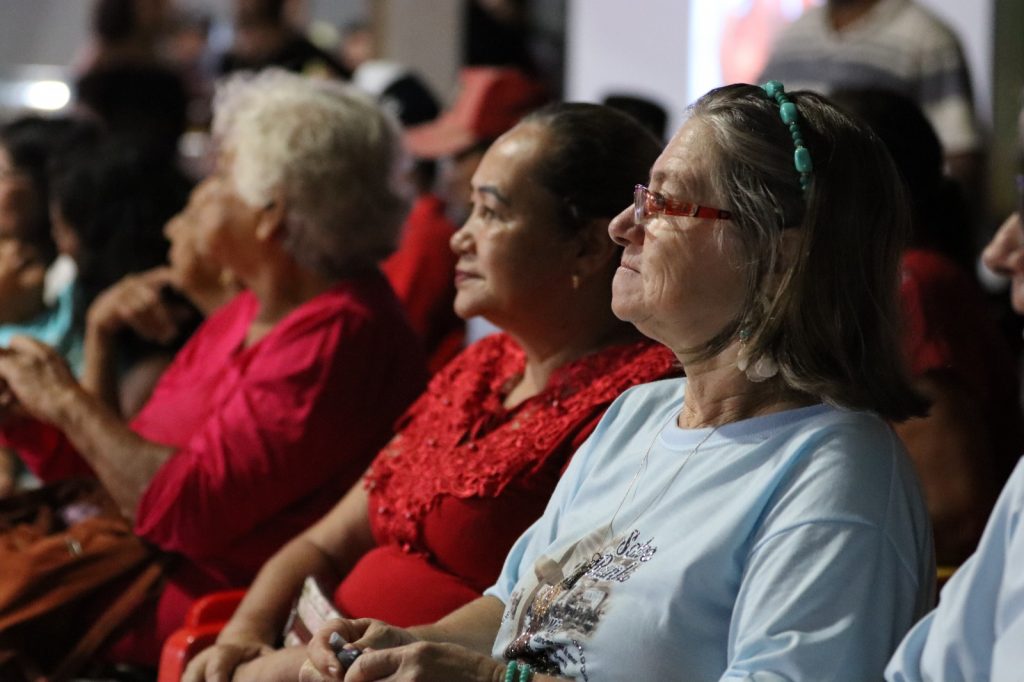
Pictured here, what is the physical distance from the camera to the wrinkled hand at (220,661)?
7.03 feet

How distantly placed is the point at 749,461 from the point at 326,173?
146cm

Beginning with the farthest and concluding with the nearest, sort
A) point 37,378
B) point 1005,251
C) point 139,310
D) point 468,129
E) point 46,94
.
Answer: point 46,94 → point 468,129 → point 139,310 → point 37,378 → point 1005,251

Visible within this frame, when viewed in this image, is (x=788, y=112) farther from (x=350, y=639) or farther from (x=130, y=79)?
(x=130, y=79)

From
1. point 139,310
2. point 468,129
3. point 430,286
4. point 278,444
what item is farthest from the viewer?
point 468,129

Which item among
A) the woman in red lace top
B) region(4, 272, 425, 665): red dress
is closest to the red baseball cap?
region(4, 272, 425, 665): red dress

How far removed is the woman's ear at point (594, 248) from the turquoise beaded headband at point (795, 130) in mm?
523

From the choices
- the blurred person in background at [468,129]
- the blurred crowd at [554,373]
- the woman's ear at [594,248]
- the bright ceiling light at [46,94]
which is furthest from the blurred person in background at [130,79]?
the woman's ear at [594,248]

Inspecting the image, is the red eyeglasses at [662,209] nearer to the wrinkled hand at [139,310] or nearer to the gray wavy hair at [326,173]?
the gray wavy hair at [326,173]

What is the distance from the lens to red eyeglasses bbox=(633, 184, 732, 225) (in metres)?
1.65

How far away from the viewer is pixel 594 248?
7.08 ft

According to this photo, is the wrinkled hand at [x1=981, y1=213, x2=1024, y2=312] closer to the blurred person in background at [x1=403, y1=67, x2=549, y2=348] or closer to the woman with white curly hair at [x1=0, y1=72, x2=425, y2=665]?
the woman with white curly hair at [x1=0, y1=72, x2=425, y2=665]

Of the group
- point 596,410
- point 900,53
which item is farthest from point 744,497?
point 900,53

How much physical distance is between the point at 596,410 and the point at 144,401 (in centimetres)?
177

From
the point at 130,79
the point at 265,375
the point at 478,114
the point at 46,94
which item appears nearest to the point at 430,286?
the point at 478,114
